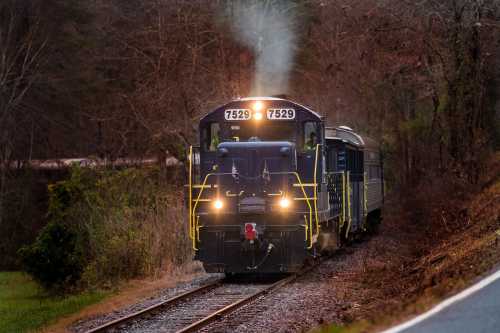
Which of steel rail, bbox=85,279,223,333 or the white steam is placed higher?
the white steam

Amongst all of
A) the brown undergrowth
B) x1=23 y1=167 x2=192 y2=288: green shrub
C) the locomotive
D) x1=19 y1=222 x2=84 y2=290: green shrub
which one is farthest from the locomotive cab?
x1=19 y1=222 x2=84 y2=290: green shrub

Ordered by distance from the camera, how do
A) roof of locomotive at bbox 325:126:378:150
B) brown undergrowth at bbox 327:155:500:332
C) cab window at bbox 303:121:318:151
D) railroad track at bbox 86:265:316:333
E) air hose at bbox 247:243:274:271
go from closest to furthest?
brown undergrowth at bbox 327:155:500:332, railroad track at bbox 86:265:316:333, air hose at bbox 247:243:274:271, cab window at bbox 303:121:318:151, roof of locomotive at bbox 325:126:378:150

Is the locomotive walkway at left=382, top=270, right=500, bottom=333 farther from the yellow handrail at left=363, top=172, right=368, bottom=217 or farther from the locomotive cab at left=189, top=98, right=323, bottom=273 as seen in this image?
the yellow handrail at left=363, top=172, right=368, bottom=217

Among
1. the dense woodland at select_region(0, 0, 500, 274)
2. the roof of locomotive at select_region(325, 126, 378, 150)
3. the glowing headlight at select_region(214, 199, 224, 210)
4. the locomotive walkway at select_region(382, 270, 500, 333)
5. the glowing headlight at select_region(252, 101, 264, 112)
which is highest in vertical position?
the dense woodland at select_region(0, 0, 500, 274)

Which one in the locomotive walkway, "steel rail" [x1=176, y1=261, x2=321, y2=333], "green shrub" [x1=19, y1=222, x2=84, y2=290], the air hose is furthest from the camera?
"green shrub" [x1=19, y1=222, x2=84, y2=290]

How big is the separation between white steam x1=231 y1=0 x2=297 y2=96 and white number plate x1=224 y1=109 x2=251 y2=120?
11322 millimetres

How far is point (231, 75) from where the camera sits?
30.0 metres

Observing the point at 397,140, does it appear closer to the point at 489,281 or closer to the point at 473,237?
the point at 473,237

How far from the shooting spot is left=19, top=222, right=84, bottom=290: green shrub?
76.5ft

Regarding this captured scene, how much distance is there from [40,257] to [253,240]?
10423 millimetres

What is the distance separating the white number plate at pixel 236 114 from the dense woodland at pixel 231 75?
11.1 meters

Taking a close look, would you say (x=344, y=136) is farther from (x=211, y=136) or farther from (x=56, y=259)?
(x=56, y=259)

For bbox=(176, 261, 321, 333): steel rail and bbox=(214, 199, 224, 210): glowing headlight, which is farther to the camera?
bbox=(214, 199, 224, 210): glowing headlight

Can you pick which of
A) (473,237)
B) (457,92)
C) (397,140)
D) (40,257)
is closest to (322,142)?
(473,237)
